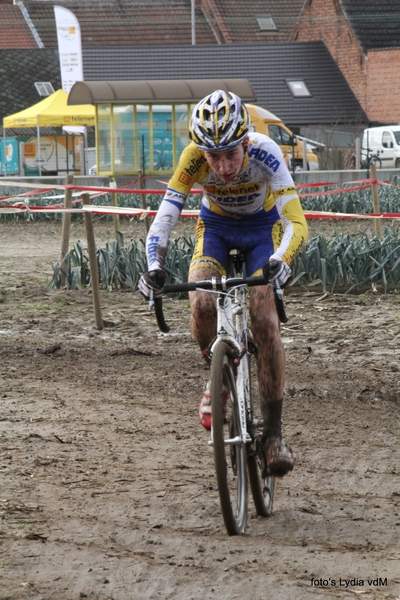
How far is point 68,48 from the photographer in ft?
99.5

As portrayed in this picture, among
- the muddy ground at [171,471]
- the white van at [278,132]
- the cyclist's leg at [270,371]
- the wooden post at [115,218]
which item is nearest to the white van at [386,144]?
the white van at [278,132]

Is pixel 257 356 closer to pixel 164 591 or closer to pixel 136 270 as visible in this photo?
pixel 164 591

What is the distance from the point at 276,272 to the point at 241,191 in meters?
0.80

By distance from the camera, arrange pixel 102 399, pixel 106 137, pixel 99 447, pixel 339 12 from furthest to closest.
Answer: pixel 339 12 → pixel 106 137 → pixel 102 399 → pixel 99 447

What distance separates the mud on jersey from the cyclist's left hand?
1.31 ft

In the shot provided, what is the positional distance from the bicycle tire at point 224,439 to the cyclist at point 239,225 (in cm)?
16

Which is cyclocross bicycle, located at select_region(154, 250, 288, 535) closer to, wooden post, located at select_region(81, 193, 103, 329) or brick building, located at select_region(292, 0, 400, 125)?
wooden post, located at select_region(81, 193, 103, 329)

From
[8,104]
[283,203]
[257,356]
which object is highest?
[8,104]

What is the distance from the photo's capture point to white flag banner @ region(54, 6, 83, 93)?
30.1 meters

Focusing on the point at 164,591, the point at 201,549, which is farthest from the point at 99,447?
the point at 164,591

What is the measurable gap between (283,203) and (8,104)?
43.9 metres

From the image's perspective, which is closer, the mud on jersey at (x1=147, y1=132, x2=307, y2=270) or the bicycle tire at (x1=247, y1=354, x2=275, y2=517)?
the bicycle tire at (x1=247, y1=354, x2=275, y2=517)

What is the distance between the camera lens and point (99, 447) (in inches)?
219

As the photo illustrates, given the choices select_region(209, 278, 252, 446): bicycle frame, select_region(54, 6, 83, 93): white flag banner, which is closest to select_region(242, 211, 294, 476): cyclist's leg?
select_region(209, 278, 252, 446): bicycle frame
